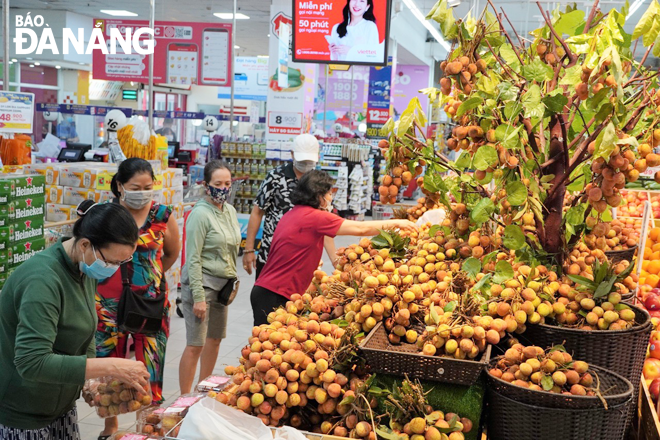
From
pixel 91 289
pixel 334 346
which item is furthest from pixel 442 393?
pixel 91 289

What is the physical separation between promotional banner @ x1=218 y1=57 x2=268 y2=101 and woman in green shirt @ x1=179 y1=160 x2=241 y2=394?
20102mm

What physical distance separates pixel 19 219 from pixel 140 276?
66.1 inches

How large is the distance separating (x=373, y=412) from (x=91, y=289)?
128 cm

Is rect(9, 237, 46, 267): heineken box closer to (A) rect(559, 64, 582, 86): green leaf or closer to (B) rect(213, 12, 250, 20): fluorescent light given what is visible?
(A) rect(559, 64, 582, 86): green leaf

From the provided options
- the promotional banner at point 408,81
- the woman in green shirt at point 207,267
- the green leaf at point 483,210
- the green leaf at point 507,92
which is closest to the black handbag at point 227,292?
the woman in green shirt at point 207,267

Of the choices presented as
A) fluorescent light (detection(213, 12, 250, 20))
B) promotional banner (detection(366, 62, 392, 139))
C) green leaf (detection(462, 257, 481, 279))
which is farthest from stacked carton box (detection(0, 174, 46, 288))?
promotional banner (detection(366, 62, 392, 139))

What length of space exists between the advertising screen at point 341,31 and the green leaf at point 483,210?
5.41 metres

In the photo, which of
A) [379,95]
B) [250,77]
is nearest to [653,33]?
[379,95]

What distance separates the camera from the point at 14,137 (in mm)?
6703

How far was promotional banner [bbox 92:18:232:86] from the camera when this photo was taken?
12.7 meters

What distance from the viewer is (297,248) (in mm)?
3781

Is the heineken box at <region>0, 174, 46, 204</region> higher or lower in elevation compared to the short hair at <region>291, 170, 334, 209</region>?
lower

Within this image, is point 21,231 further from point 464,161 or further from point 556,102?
point 556,102

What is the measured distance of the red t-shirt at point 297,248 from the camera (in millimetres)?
3729
